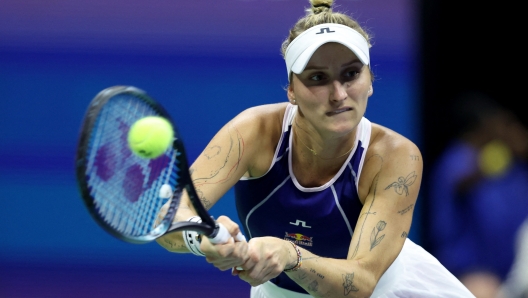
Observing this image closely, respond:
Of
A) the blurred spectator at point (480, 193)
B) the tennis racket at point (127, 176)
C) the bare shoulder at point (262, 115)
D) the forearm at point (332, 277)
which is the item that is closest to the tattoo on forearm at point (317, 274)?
the forearm at point (332, 277)

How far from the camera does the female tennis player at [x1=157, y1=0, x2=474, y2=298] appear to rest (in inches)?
83.7

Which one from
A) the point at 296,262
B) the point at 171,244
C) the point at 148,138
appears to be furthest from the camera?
the point at 171,244

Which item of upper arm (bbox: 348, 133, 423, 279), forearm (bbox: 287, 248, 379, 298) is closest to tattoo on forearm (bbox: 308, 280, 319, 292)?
forearm (bbox: 287, 248, 379, 298)

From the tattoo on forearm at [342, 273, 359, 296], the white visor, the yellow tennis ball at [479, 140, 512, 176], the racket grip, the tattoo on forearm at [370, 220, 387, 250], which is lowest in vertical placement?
the tattoo on forearm at [342, 273, 359, 296]

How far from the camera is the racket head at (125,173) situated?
4.82 feet

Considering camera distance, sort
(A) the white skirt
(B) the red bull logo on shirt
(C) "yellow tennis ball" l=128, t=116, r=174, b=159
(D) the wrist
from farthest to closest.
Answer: (A) the white skirt < (B) the red bull logo on shirt < (D) the wrist < (C) "yellow tennis ball" l=128, t=116, r=174, b=159

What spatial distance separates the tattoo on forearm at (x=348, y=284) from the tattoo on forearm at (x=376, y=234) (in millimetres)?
151

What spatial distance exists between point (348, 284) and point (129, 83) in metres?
2.20

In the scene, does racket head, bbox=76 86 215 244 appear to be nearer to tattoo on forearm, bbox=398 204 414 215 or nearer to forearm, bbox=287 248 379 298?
forearm, bbox=287 248 379 298

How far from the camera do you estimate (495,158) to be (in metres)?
3.42

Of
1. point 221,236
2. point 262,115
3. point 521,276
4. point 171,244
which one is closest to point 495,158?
point 521,276

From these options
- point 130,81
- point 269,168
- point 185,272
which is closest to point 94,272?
point 185,272

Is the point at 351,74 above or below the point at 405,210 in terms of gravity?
above

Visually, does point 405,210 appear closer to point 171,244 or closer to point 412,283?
point 412,283
